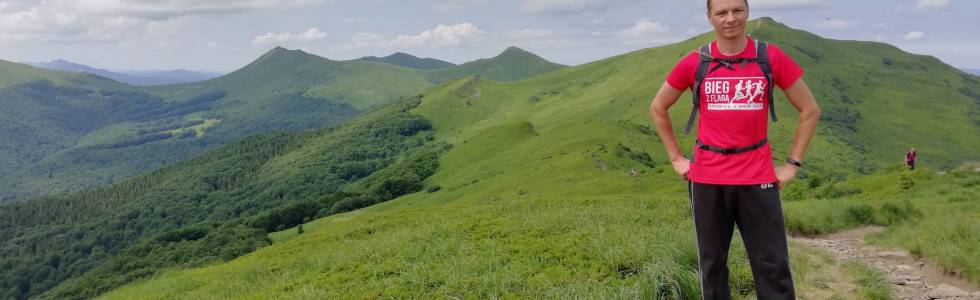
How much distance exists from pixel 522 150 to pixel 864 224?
11107 cm

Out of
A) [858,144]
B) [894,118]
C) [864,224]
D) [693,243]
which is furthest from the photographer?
[894,118]

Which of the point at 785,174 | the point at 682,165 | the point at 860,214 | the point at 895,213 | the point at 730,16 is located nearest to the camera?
the point at 730,16

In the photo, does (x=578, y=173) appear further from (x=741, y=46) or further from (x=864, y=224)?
(x=741, y=46)

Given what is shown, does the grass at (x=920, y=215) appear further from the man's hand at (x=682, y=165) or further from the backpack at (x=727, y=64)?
the backpack at (x=727, y=64)

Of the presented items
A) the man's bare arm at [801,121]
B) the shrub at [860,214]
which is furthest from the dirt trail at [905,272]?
the man's bare arm at [801,121]

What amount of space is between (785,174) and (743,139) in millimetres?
726

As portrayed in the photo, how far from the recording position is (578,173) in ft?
252

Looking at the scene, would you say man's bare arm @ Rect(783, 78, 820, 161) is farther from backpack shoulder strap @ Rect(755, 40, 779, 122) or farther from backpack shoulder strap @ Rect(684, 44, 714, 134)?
backpack shoulder strap @ Rect(684, 44, 714, 134)

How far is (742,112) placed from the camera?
249 inches

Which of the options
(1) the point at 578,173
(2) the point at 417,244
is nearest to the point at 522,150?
(1) the point at 578,173

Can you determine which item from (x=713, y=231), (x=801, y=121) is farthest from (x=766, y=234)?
(x=801, y=121)

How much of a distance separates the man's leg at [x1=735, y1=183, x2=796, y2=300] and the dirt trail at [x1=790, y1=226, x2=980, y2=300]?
4495 mm

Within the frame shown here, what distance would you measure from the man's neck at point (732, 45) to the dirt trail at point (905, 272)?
19.9 feet

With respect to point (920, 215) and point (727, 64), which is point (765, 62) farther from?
point (920, 215)
